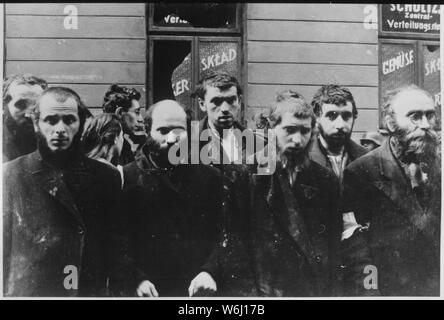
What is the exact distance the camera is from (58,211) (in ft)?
18.6

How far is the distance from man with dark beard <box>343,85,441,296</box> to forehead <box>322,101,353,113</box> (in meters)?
0.39

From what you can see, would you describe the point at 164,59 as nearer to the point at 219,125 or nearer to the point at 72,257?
the point at 219,125

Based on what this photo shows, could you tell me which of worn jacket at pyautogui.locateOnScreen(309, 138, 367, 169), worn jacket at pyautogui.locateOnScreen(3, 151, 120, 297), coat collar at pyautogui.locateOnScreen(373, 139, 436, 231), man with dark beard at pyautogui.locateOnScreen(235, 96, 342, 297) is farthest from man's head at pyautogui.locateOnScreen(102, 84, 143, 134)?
coat collar at pyautogui.locateOnScreen(373, 139, 436, 231)

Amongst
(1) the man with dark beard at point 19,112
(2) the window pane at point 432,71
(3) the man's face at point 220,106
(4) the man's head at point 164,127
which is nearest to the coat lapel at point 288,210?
(3) the man's face at point 220,106

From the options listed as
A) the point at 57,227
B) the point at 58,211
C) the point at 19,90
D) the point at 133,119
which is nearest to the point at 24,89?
the point at 19,90

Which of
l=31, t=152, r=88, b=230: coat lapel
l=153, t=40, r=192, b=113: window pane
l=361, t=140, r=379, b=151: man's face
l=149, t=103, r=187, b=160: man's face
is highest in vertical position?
l=153, t=40, r=192, b=113: window pane

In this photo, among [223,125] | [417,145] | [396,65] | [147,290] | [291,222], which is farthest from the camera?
[396,65]

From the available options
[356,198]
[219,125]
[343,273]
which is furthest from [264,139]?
[343,273]

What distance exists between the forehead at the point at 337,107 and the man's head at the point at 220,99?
84 centimetres

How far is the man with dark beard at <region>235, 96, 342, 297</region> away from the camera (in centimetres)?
573

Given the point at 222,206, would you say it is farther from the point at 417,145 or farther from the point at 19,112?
the point at 19,112

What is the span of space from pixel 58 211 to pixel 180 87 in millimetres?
1659

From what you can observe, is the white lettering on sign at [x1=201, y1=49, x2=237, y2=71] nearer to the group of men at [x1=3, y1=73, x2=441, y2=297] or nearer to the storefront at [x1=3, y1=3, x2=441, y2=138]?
the storefront at [x1=3, y1=3, x2=441, y2=138]

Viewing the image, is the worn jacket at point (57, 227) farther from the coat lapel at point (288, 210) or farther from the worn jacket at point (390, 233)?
the worn jacket at point (390, 233)
